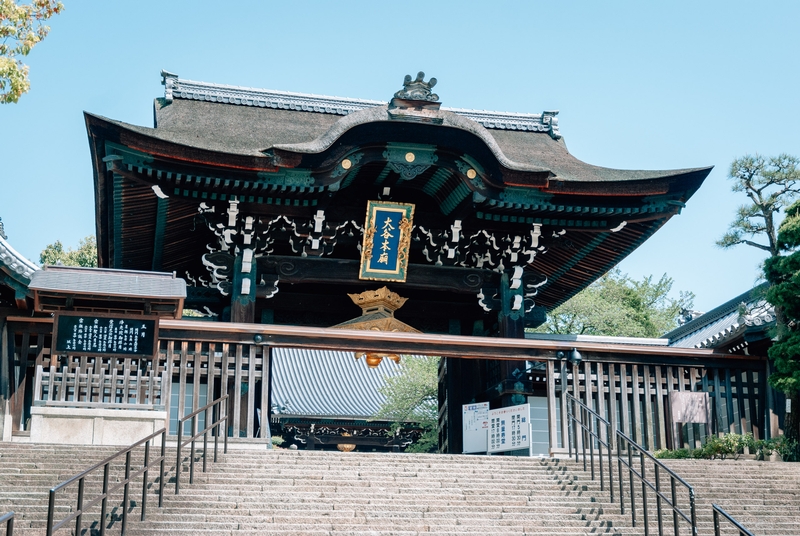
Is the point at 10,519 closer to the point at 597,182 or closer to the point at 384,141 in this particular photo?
the point at 384,141

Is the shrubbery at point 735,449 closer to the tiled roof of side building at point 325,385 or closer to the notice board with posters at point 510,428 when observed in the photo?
the notice board with posters at point 510,428

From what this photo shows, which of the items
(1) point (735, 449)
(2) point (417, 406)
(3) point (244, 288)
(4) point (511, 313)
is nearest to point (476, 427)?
(4) point (511, 313)

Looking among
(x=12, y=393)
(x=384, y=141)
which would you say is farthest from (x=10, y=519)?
(x=384, y=141)

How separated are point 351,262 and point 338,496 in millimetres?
5726

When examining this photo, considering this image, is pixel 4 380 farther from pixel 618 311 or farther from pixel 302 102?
pixel 618 311

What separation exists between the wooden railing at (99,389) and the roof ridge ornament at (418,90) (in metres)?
4.97

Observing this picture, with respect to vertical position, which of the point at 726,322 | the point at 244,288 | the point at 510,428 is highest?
the point at 726,322

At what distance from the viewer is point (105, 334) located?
10.7 metres

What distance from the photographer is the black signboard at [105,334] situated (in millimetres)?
10594

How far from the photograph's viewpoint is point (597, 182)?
13492 millimetres

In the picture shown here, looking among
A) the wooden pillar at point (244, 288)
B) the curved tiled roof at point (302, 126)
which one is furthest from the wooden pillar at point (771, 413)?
the wooden pillar at point (244, 288)

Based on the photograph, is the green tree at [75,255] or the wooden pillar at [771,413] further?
the green tree at [75,255]

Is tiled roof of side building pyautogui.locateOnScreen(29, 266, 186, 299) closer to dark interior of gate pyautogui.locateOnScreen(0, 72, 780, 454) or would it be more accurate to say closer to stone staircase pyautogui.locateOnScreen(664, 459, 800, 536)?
dark interior of gate pyautogui.locateOnScreen(0, 72, 780, 454)

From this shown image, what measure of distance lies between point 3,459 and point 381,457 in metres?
3.92
